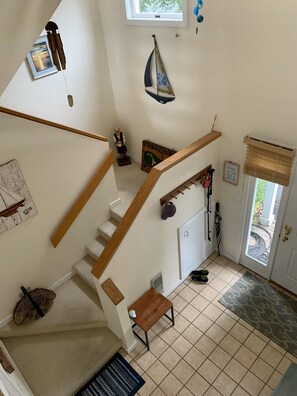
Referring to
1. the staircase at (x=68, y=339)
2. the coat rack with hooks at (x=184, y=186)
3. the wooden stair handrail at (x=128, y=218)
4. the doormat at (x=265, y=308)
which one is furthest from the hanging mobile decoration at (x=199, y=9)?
the doormat at (x=265, y=308)

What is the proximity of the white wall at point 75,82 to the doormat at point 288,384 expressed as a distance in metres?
4.51

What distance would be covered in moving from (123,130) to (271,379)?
4359mm

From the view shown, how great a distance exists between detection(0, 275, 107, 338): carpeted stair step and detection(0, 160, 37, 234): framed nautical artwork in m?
1.39

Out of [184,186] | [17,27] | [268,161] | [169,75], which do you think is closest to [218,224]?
[184,186]

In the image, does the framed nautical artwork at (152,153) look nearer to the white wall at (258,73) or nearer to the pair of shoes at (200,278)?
the white wall at (258,73)

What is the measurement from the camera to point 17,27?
1928 mm

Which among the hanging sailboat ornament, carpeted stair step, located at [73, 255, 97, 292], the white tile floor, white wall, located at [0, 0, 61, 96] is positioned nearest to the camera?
white wall, located at [0, 0, 61, 96]

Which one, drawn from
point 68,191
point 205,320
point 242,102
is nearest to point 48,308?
point 68,191

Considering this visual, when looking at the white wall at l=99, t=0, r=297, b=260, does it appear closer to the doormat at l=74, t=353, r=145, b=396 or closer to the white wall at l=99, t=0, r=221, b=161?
the white wall at l=99, t=0, r=221, b=161

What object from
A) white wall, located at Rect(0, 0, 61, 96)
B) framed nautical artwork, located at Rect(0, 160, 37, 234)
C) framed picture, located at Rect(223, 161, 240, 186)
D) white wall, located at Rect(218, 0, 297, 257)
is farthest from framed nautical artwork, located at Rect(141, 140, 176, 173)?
white wall, located at Rect(0, 0, 61, 96)

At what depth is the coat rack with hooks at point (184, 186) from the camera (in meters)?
3.76

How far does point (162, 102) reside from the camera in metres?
4.62

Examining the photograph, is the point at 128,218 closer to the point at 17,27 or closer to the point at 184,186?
the point at 184,186

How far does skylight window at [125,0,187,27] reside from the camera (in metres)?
3.85
